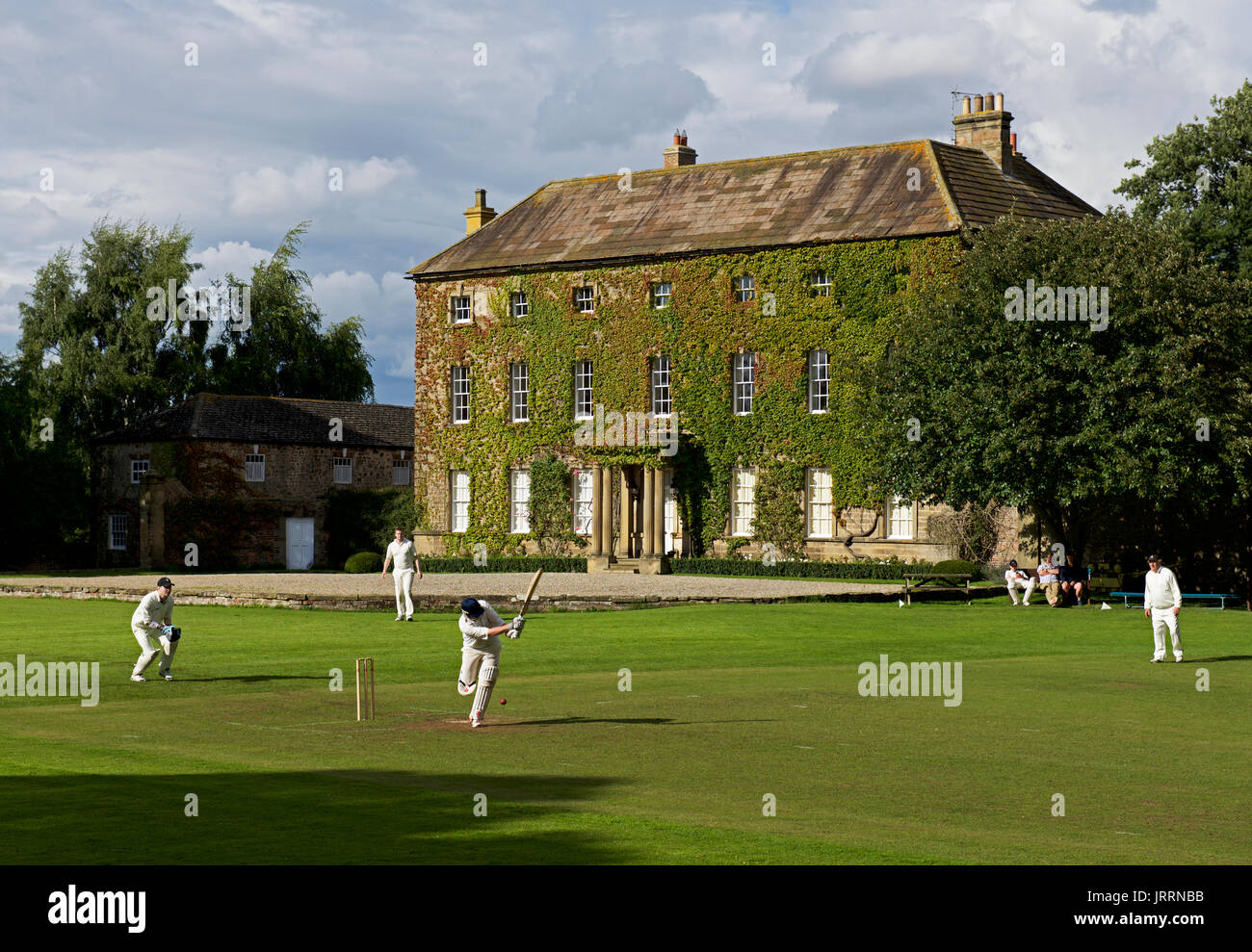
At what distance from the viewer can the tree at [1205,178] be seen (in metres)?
51.2

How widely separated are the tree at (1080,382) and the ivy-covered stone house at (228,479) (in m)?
31.2

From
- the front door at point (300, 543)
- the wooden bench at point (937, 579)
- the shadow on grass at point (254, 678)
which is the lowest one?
the shadow on grass at point (254, 678)

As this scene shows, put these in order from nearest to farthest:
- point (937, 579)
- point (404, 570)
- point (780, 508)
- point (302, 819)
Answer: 1. point (302, 819)
2. point (404, 570)
3. point (937, 579)
4. point (780, 508)

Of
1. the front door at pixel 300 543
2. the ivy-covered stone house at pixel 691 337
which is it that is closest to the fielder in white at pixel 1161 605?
the ivy-covered stone house at pixel 691 337

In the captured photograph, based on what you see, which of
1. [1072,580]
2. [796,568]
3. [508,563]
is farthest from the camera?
[508,563]

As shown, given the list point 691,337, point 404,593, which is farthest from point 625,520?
point 404,593

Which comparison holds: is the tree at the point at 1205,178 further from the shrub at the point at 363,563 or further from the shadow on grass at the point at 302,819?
the shadow on grass at the point at 302,819

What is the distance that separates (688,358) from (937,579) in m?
15.4

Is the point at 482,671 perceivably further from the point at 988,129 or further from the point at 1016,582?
the point at 988,129

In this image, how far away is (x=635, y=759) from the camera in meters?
14.6

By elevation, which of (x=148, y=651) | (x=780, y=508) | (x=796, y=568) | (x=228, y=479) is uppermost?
(x=228, y=479)
